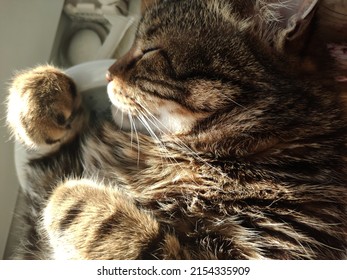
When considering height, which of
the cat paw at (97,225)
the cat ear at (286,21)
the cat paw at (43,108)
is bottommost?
the cat paw at (97,225)

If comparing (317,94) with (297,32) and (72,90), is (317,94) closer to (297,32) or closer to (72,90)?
(297,32)

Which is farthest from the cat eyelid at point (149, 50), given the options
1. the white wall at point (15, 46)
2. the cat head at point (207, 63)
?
the white wall at point (15, 46)

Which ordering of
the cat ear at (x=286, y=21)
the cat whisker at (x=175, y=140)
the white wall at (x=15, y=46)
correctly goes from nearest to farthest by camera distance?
the cat ear at (x=286, y=21)
the cat whisker at (x=175, y=140)
the white wall at (x=15, y=46)

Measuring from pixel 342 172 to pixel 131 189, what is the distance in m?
0.36

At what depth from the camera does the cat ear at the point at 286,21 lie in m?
0.64

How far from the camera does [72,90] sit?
0.84 metres

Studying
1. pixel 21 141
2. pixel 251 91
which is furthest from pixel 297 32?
pixel 21 141

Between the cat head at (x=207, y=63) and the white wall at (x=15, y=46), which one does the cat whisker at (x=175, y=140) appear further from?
the white wall at (x=15, y=46)

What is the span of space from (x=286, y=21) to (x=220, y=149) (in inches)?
8.8

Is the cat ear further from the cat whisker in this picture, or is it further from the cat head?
the cat whisker

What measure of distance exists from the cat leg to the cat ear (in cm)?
34

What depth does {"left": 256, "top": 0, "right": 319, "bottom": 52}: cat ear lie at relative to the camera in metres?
0.64

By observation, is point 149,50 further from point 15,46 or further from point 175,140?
point 15,46
